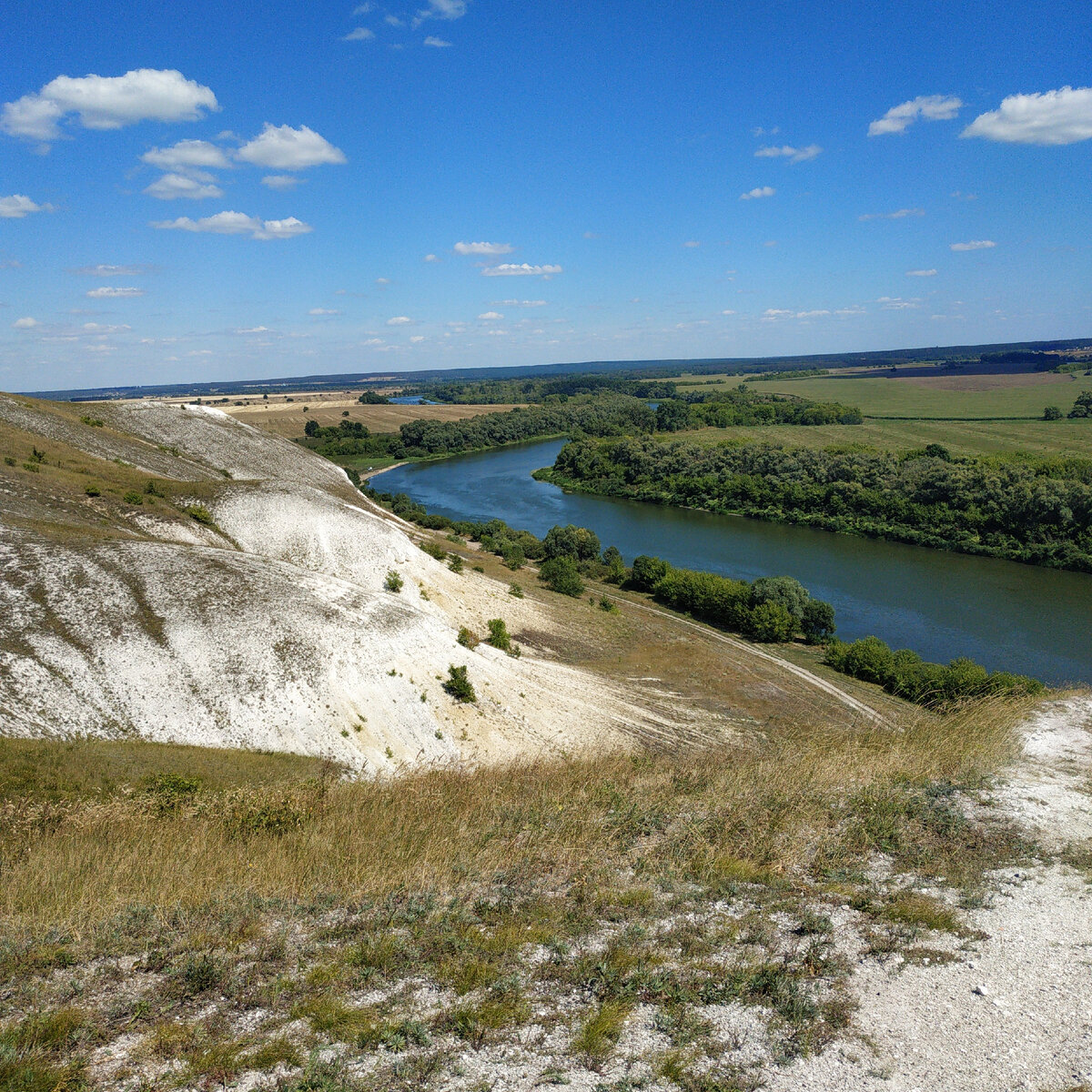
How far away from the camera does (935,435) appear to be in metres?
90.2

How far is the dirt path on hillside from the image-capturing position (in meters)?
4.72

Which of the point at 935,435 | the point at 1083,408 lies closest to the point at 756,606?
the point at 935,435

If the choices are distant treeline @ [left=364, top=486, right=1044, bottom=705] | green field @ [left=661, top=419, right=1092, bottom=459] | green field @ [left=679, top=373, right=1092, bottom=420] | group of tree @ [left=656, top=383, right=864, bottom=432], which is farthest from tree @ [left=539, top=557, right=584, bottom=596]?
green field @ [left=679, top=373, right=1092, bottom=420]

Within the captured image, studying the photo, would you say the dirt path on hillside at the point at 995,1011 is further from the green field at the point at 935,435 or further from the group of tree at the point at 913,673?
the green field at the point at 935,435

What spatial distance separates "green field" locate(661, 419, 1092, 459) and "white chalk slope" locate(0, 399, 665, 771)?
234 feet

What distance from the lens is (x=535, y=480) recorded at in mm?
89875

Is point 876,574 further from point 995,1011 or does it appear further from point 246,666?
point 995,1011

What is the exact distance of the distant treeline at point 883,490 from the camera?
5091 centimetres

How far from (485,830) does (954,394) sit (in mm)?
151586

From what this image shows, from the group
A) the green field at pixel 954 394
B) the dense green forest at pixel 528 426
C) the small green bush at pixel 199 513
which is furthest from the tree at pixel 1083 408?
the small green bush at pixel 199 513

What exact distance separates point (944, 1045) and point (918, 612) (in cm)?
4014

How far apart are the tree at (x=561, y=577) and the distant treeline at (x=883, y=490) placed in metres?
31.6

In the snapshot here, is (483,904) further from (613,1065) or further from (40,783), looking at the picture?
(40,783)

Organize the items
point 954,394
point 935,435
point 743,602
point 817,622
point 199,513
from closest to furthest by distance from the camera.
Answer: point 199,513 → point 817,622 → point 743,602 → point 935,435 → point 954,394
